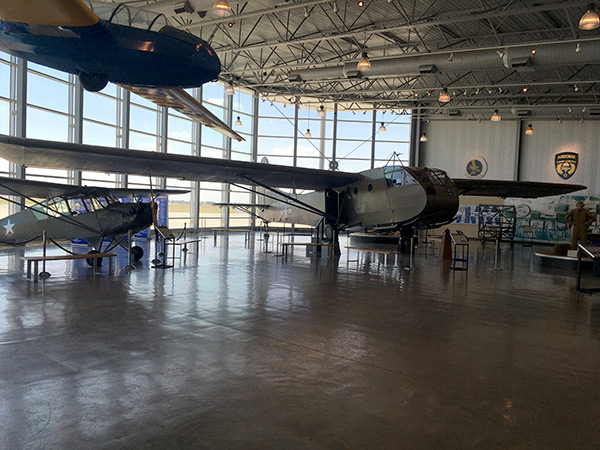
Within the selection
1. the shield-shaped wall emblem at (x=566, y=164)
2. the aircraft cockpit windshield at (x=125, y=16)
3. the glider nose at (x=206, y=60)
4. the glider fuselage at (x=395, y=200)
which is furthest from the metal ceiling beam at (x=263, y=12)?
the shield-shaped wall emblem at (x=566, y=164)

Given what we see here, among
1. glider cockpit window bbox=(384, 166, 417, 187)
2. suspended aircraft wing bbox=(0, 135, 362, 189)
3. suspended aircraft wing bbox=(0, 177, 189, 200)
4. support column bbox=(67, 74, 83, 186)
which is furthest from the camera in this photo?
support column bbox=(67, 74, 83, 186)

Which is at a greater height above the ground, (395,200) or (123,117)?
(123,117)

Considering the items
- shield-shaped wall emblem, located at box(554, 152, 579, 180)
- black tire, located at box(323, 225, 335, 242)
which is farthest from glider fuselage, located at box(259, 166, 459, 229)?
shield-shaped wall emblem, located at box(554, 152, 579, 180)

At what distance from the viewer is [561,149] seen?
90.1 ft

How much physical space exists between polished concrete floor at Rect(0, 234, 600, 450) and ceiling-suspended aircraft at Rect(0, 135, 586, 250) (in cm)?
308

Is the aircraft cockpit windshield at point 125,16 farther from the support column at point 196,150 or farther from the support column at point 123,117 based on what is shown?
the support column at point 196,150

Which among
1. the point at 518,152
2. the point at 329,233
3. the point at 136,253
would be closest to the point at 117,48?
the point at 136,253

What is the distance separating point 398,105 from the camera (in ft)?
91.7

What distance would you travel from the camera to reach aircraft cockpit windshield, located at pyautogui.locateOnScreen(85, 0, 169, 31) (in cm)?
805

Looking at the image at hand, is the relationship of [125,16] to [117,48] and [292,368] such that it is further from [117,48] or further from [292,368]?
[292,368]

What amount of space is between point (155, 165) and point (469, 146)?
2450 centimetres

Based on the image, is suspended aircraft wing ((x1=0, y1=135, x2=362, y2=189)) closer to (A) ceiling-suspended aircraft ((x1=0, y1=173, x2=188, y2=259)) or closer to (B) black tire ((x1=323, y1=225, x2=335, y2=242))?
(A) ceiling-suspended aircraft ((x1=0, y1=173, x2=188, y2=259))

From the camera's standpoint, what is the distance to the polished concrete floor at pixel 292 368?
3025 millimetres

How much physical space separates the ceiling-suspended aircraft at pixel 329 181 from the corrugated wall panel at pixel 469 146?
39.0 ft
